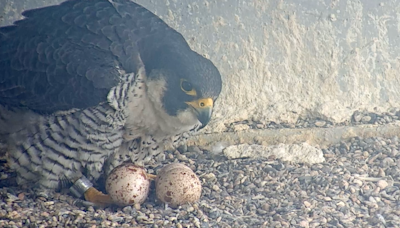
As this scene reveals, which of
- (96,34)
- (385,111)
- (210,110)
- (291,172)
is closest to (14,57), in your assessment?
(96,34)

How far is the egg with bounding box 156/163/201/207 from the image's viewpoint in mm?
3941

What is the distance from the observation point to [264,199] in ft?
13.4

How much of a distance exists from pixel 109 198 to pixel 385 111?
256 cm

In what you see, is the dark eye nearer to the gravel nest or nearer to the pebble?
the gravel nest

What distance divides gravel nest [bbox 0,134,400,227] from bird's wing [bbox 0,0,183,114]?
72 centimetres

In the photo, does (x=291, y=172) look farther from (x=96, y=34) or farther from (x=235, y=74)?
(x=96, y=34)

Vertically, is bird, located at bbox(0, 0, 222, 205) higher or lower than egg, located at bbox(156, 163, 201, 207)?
higher

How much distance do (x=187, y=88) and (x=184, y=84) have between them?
0.11 ft

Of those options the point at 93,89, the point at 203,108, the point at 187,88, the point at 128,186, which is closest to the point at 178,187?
the point at 128,186

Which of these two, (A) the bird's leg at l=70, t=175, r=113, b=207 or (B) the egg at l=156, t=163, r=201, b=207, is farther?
(A) the bird's leg at l=70, t=175, r=113, b=207

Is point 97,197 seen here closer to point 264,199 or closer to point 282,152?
point 264,199

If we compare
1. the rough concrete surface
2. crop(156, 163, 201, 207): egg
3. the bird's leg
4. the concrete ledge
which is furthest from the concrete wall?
the bird's leg

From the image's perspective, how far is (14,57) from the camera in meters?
4.31

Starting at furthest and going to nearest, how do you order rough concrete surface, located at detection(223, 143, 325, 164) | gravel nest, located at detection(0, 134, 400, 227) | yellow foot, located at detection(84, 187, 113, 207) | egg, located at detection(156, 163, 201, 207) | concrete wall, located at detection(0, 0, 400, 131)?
concrete wall, located at detection(0, 0, 400, 131), rough concrete surface, located at detection(223, 143, 325, 164), yellow foot, located at detection(84, 187, 113, 207), egg, located at detection(156, 163, 201, 207), gravel nest, located at detection(0, 134, 400, 227)
